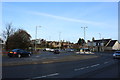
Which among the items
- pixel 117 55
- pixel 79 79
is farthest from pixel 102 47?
pixel 79 79

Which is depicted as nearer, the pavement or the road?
the road

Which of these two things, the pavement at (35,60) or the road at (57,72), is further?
the pavement at (35,60)

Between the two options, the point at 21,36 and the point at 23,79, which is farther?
the point at 21,36

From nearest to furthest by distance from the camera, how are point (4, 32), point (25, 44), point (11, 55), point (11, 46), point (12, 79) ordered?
point (12, 79) → point (11, 55) → point (11, 46) → point (25, 44) → point (4, 32)

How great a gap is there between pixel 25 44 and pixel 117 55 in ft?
101

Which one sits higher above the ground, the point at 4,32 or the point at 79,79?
the point at 4,32

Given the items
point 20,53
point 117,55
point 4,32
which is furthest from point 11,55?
point 4,32

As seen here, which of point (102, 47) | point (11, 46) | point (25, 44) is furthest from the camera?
point (102, 47)

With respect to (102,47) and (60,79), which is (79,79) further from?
(102,47)

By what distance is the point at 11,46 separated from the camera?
4806 centimetres

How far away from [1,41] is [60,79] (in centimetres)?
5444

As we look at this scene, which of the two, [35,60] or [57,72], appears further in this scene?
[35,60]

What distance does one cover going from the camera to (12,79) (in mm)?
8531

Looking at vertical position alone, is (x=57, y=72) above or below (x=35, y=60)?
above
